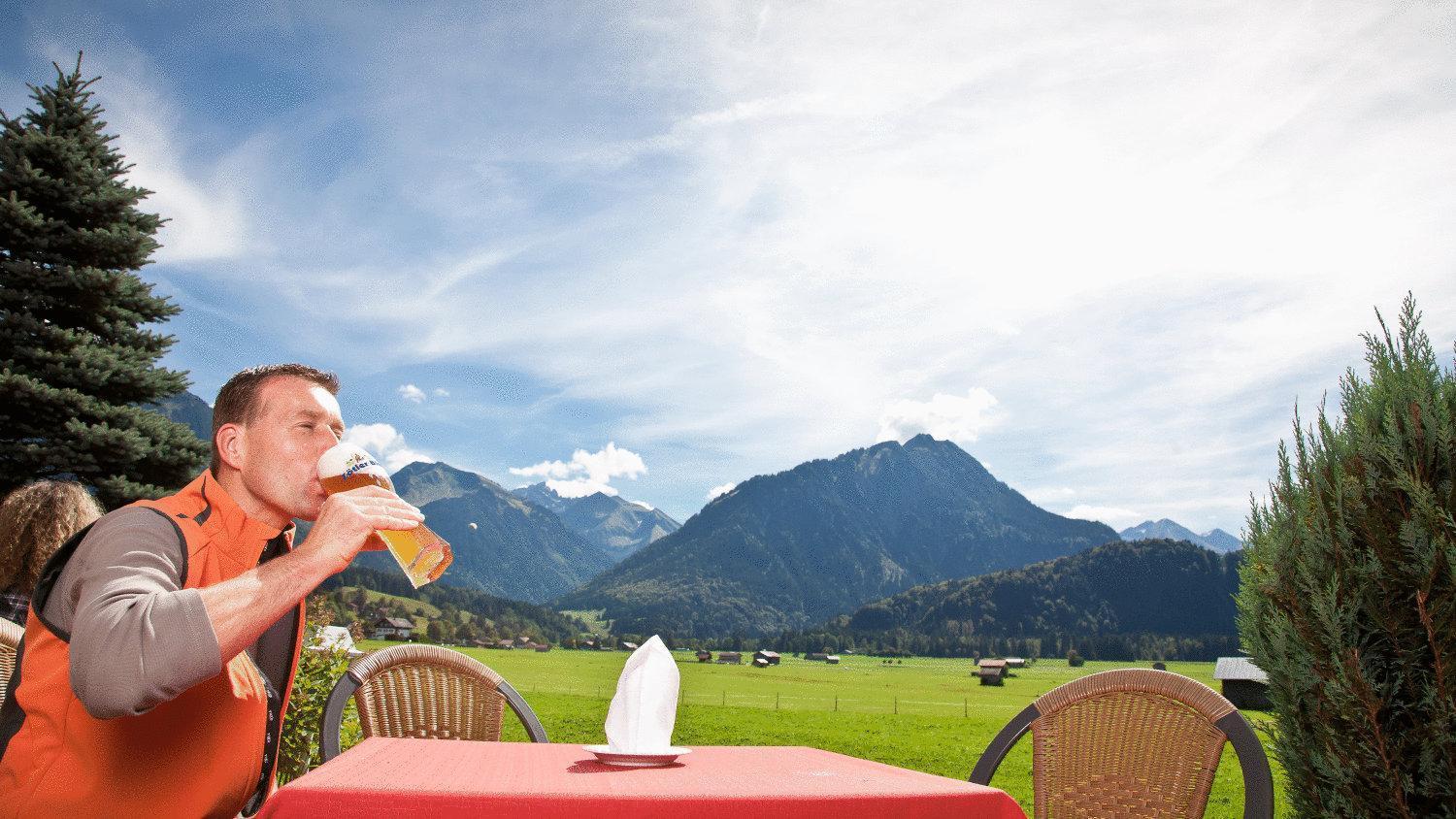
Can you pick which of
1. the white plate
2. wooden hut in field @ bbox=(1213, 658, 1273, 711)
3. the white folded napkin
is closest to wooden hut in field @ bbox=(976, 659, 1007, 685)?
wooden hut in field @ bbox=(1213, 658, 1273, 711)

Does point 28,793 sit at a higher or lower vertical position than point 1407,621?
lower

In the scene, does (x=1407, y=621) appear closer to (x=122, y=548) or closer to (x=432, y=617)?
(x=122, y=548)

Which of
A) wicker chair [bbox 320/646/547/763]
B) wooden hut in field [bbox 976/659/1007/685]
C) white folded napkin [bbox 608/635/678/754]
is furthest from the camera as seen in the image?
wooden hut in field [bbox 976/659/1007/685]

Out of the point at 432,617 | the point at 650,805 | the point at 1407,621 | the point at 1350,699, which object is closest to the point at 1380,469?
the point at 1407,621

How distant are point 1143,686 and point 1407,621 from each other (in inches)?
27.1

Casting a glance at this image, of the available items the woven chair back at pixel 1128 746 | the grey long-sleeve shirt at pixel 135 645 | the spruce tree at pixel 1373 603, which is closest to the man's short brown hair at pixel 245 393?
the grey long-sleeve shirt at pixel 135 645

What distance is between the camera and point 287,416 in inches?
69.7

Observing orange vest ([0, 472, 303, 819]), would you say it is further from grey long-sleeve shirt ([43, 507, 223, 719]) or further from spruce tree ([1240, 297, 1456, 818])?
spruce tree ([1240, 297, 1456, 818])

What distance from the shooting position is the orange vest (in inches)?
58.0

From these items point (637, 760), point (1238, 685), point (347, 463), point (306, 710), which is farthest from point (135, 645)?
point (1238, 685)

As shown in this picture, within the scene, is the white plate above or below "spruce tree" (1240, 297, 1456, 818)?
below

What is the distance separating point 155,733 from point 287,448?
525mm

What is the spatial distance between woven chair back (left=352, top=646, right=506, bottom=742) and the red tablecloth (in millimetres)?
1305

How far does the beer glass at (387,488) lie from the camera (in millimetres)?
1709
